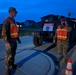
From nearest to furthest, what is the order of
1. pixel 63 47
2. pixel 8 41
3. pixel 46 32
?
pixel 8 41 → pixel 63 47 → pixel 46 32

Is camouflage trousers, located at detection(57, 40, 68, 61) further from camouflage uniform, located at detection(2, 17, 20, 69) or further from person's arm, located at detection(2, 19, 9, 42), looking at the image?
person's arm, located at detection(2, 19, 9, 42)

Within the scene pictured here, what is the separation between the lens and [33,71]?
7.24 meters

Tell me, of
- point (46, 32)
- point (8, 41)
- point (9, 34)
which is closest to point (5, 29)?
point (9, 34)

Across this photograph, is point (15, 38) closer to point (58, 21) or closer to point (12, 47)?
point (12, 47)

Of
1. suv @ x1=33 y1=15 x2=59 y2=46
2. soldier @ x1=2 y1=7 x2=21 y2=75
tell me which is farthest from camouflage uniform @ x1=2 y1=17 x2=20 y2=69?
suv @ x1=33 y1=15 x2=59 y2=46

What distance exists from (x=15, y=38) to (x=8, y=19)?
64 centimetres

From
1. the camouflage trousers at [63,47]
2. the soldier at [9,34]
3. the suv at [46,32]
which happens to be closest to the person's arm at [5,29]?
the soldier at [9,34]

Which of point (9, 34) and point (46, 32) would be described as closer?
point (9, 34)

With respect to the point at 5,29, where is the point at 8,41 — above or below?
below

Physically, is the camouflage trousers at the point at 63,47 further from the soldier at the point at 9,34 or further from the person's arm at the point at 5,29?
the person's arm at the point at 5,29

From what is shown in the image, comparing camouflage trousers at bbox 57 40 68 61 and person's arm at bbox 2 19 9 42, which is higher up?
person's arm at bbox 2 19 9 42

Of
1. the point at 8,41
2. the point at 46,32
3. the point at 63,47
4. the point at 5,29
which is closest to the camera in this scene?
the point at 5,29

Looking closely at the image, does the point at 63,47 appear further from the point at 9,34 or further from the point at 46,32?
the point at 46,32

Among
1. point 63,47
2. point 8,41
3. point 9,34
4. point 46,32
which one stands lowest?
point 63,47
